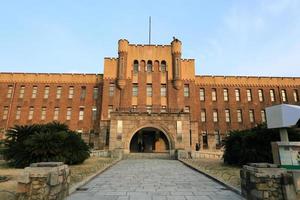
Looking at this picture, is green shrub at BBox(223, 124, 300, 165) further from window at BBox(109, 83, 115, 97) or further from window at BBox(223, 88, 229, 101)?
window at BBox(223, 88, 229, 101)

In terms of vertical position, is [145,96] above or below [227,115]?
above

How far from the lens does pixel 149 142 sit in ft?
101

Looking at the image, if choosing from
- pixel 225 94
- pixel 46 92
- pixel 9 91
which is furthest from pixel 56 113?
pixel 225 94

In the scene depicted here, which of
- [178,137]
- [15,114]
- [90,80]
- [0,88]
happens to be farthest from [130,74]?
[0,88]

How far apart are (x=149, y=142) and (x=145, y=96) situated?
6877 millimetres

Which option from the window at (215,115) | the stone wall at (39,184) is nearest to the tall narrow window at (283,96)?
the window at (215,115)

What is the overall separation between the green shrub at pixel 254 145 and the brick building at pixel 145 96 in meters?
16.3

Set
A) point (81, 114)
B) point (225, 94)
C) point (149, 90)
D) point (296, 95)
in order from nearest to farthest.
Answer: point (149, 90) < point (81, 114) < point (225, 94) < point (296, 95)

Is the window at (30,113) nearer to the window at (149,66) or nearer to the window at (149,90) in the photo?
the window at (149,90)

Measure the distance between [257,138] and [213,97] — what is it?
80.1 ft

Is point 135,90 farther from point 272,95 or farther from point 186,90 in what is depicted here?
point 272,95

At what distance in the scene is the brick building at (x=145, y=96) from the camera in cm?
3188

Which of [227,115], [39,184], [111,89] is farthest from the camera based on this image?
[227,115]

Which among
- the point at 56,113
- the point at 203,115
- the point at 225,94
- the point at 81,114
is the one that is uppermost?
the point at 225,94
